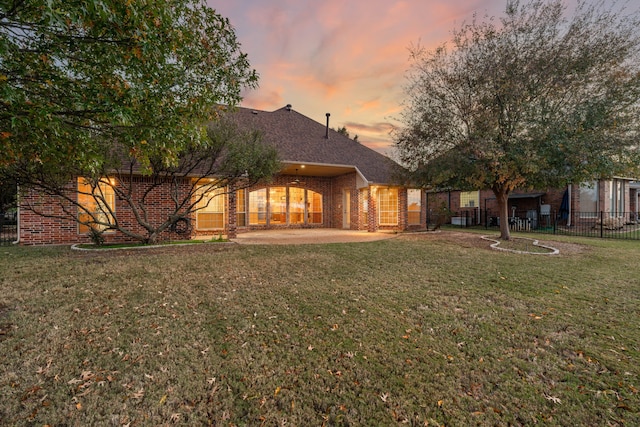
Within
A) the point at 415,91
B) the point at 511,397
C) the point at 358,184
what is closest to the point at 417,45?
the point at 415,91

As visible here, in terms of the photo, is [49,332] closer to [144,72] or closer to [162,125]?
[162,125]

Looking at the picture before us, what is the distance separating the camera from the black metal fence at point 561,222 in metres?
14.9

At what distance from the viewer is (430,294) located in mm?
4785

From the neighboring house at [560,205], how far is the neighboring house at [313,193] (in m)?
2.72

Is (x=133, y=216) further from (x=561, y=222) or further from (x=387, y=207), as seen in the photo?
(x=561, y=222)

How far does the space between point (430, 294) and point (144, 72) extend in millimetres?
5518

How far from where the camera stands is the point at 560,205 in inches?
699

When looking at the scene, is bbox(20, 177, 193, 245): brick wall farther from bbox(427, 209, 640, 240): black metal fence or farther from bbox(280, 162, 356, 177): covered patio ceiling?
bbox(427, 209, 640, 240): black metal fence

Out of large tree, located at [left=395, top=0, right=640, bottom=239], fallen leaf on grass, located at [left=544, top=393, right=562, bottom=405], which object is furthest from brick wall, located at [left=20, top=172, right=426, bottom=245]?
fallen leaf on grass, located at [left=544, top=393, right=562, bottom=405]

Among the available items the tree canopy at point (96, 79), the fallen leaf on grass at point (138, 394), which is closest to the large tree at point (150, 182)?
the tree canopy at point (96, 79)

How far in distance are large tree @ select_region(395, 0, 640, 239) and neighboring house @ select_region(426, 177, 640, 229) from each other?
5633 millimetres

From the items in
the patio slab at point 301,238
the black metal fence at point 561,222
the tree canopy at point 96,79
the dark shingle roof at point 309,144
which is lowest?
the patio slab at point 301,238

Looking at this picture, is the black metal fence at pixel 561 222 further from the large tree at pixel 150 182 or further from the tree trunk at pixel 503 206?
the large tree at pixel 150 182

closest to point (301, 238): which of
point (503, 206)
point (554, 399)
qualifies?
point (503, 206)
